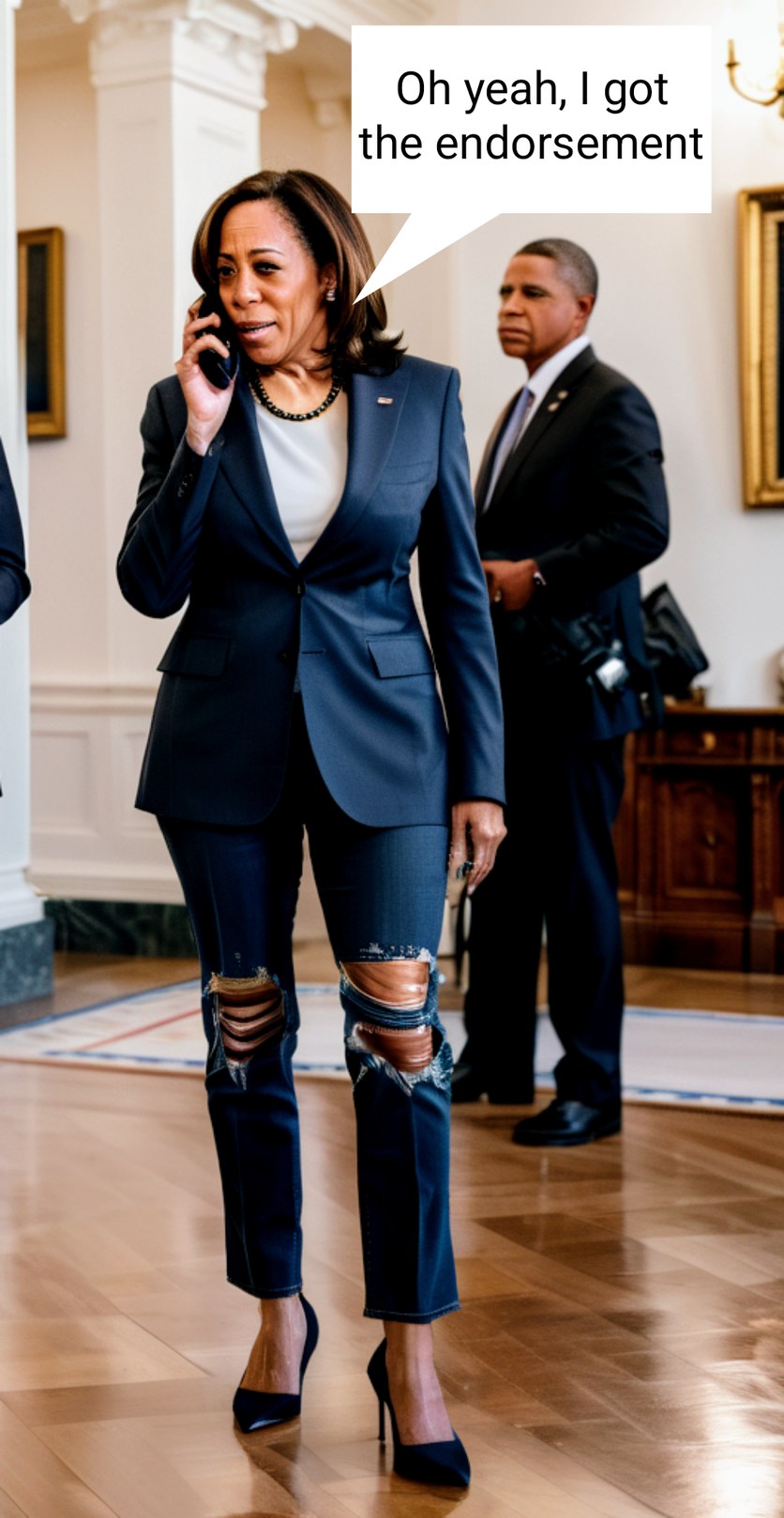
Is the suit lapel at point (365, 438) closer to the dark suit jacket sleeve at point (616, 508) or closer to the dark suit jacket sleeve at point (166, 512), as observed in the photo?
the dark suit jacket sleeve at point (166, 512)

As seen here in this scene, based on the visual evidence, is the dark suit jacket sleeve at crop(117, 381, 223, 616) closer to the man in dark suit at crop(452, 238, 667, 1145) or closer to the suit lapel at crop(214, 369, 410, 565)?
the suit lapel at crop(214, 369, 410, 565)

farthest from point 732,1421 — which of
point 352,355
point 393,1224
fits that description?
point 352,355

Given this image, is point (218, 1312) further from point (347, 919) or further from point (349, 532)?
point (349, 532)

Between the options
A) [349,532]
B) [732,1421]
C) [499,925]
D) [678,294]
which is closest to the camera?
[349,532]

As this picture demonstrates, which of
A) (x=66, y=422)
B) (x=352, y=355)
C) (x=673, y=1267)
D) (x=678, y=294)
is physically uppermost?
(x=678, y=294)

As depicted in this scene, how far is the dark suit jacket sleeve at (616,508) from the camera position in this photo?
3.49m

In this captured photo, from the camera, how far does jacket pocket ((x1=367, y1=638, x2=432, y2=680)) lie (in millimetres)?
2041

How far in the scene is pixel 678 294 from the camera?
20.9 ft

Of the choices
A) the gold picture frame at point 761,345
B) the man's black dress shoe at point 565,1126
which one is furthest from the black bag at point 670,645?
the man's black dress shoe at point 565,1126

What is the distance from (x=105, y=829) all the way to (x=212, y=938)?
4.14 metres

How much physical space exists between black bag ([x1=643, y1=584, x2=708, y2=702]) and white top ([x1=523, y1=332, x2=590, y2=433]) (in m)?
1.73

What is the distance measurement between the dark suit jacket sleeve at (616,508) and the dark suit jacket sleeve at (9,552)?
111 cm

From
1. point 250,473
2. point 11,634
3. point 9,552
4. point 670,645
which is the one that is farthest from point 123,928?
point 250,473

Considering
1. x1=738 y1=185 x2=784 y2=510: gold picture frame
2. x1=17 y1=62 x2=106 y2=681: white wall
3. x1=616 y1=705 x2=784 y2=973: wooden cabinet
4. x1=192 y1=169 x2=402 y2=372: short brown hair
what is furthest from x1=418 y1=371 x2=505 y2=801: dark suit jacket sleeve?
x1=738 y1=185 x2=784 y2=510: gold picture frame
